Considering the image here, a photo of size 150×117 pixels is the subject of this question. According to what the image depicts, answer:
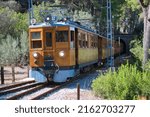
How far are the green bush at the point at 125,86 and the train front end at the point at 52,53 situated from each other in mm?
4200

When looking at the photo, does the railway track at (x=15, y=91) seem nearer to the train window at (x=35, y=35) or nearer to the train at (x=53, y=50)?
the train at (x=53, y=50)

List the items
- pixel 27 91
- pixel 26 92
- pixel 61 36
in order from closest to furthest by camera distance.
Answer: pixel 26 92, pixel 27 91, pixel 61 36

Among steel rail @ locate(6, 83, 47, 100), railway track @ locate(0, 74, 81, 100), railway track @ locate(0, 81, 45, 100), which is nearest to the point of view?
steel rail @ locate(6, 83, 47, 100)

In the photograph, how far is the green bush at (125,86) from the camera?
12516 millimetres

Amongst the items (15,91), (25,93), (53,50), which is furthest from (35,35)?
(25,93)

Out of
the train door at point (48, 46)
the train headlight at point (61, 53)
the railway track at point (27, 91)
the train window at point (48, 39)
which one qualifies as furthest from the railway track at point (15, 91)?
the train window at point (48, 39)

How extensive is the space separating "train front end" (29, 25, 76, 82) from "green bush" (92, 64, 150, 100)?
4.20 metres

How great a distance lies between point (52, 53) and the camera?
712 inches

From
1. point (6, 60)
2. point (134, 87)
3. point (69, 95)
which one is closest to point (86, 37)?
point (69, 95)

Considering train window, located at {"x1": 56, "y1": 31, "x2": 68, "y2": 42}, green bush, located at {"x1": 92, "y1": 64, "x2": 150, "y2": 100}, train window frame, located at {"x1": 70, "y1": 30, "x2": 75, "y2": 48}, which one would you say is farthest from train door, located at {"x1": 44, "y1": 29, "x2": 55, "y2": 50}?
green bush, located at {"x1": 92, "y1": 64, "x2": 150, "y2": 100}

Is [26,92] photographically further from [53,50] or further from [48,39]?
[48,39]

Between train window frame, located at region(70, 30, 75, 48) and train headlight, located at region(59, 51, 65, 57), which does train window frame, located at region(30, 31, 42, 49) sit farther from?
train window frame, located at region(70, 30, 75, 48)

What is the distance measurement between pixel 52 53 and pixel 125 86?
239 inches

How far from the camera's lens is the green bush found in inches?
493
